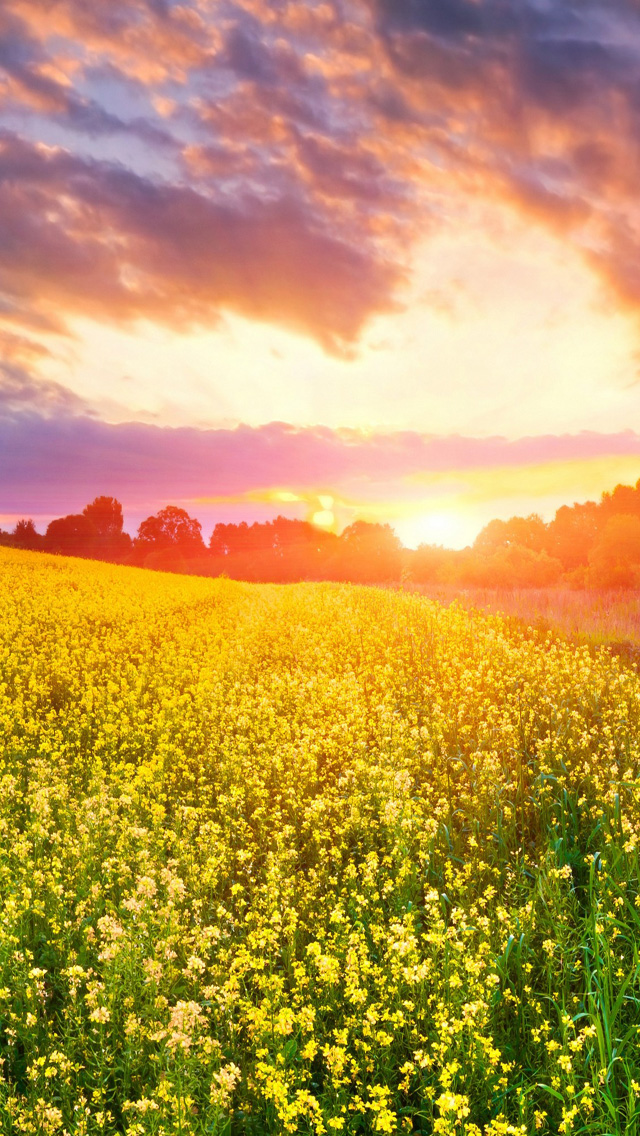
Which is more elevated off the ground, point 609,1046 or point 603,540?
point 603,540

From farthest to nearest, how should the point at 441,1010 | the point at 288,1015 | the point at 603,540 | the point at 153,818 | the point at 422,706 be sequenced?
1. the point at 603,540
2. the point at 422,706
3. the point at 153,818
4. the point at 441,1010
5. the point at 288,1015

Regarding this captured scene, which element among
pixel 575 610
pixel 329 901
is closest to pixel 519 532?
pixel 575 610

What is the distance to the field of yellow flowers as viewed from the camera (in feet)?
10.5

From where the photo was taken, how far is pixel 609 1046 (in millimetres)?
3336

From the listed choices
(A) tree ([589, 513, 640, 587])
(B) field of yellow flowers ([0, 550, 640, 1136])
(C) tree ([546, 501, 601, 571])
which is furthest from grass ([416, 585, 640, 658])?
(C) tree ([546, 501, 601, 571])

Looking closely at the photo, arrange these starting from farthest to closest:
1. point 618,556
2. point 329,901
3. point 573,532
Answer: point 573,532, point 618,556, point 329,901

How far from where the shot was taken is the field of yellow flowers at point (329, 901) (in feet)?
10.5

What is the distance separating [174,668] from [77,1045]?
7.48 metres

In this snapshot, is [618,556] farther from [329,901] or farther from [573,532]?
[329,901]

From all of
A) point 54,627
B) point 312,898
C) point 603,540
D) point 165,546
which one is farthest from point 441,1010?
point 165,546

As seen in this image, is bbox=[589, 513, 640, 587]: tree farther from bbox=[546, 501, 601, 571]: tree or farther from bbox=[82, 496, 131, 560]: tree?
bbox=[82, 496, 131, 560]: tree

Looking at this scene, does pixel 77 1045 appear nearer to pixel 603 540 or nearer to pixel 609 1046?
pixel 609 1046

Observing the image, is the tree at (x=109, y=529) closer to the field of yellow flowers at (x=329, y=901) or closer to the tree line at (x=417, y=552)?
the tree line at (x=417, y=552)

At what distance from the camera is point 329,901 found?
4.59m
